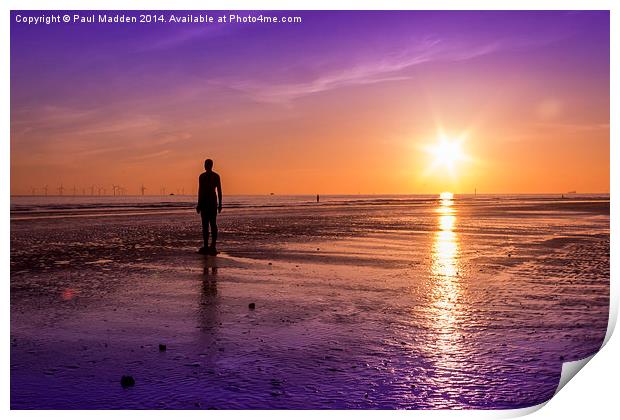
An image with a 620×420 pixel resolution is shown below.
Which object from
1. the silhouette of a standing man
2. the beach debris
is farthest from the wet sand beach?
the silhouette of a standing man

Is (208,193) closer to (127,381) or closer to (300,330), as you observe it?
(300,330)

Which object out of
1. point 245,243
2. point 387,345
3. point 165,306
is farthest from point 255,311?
point 245,243

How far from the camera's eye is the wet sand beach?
466cm

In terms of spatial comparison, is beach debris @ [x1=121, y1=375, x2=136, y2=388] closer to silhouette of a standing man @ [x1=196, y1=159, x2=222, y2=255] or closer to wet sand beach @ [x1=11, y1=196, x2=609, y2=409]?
wet sand beach @ [x1=11, y1=196, x2=609, y2=409]

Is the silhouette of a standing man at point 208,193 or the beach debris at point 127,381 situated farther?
the silhouette of a standing man at point 208,193

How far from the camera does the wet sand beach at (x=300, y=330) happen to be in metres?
4.66

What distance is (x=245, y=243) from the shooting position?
16.8 metres

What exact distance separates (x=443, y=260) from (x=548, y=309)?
203 inches

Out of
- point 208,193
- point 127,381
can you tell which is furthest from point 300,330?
point 208,193

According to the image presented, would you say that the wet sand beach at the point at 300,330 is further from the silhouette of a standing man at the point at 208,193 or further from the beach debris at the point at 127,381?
the silhouette of a standing man at the point at 208,193

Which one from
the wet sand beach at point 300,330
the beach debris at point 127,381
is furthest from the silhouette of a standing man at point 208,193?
the beach debris at point 127,381

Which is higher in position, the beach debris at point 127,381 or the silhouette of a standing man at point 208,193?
the silhouette of a standing man at point 208,193

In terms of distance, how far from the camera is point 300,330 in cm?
632
